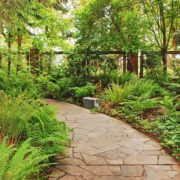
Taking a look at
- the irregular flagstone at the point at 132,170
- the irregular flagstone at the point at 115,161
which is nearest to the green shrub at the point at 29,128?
the irregular flagstone at the point at 115,161

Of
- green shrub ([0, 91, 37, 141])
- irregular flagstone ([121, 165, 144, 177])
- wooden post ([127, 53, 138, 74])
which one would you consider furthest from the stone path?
wooden post ([127, 53, 138, 74])

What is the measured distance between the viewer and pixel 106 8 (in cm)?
870

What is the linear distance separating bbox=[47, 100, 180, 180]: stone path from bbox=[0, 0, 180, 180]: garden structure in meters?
0.01

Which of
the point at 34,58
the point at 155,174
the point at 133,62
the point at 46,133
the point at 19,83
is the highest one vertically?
the point at 34,58

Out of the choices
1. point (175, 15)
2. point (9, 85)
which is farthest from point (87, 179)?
point (175, 15)

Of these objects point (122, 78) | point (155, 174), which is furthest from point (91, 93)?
point (155, 174)

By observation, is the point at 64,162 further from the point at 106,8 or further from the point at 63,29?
the point at 106,8

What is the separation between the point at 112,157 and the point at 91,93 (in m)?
3.94

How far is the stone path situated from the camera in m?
3.18

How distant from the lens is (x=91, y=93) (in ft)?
24.8

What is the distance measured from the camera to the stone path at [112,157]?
125 inches

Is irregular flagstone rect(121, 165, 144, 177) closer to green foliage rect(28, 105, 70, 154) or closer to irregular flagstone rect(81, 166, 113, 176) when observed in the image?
irregular flagstone rect(81, 166, 113, 176)

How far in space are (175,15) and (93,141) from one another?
6241 millimetres

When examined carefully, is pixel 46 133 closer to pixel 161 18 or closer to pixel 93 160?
pixel 93 160
